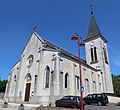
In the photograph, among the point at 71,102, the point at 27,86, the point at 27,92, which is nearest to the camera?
the point at 71,102

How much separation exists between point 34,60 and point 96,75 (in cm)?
1583

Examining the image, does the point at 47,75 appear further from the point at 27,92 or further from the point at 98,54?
the point at 98,54

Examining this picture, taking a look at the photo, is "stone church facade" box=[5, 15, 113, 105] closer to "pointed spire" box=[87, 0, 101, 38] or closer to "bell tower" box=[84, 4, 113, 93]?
"bell tower" box=[84, 4, 113, 93]

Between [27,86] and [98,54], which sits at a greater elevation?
[98,54]

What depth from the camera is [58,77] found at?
19.7 m

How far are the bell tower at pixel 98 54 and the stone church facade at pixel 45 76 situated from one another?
1.42 m

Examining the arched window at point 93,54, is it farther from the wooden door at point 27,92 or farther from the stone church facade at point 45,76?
the wooden door at point 27,92

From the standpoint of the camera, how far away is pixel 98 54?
3559 cm

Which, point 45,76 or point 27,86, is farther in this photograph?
point 27,86

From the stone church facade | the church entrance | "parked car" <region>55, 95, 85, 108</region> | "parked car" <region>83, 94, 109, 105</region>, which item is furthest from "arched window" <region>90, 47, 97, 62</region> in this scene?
"parked car" <region>55, 95, 85, 108</region>

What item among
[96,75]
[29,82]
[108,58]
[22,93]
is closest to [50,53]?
[29,82]

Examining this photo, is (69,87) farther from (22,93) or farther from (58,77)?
(22,93)

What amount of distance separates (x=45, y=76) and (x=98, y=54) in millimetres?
19234

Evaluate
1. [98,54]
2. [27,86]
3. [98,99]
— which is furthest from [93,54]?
[27,86]
